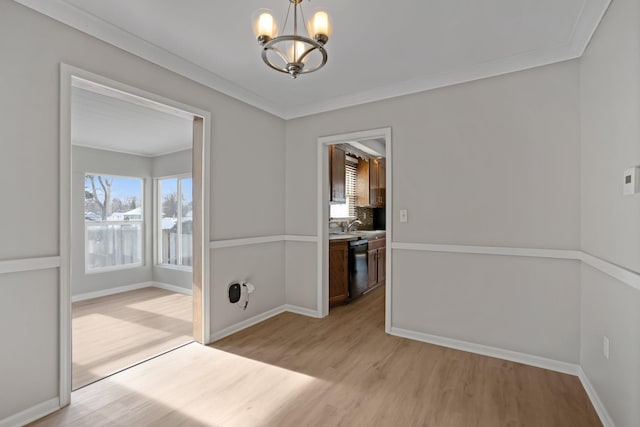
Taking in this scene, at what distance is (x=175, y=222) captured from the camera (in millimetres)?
5457

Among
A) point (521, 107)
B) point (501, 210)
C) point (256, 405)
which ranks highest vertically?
point (521, 107)

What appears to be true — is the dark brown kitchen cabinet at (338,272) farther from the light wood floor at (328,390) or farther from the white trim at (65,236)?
the white trim at (65,236)

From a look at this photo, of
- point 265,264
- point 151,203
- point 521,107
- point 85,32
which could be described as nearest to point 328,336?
point 265,264

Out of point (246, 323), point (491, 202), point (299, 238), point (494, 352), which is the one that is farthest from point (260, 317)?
point (491, 202)

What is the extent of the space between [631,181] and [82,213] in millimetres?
6203

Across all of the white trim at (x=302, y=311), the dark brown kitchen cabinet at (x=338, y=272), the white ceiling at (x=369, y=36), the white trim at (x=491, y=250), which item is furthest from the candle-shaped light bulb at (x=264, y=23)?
the white trim at (x=302, y=311)

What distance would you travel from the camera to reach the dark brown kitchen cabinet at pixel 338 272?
158 inches

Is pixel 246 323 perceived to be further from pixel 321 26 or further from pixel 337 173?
pixel 321 26

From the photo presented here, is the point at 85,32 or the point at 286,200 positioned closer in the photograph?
the point at 85,32

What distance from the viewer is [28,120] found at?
6.06 ft

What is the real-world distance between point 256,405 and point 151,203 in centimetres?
474

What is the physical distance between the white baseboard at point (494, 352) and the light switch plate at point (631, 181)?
1.62 meters

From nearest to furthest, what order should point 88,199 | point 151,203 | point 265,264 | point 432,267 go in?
point 432,267 → point 265,264 → point 88,199 → point 151,203

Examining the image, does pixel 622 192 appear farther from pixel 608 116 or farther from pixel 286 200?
pixel 286 200
